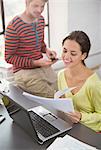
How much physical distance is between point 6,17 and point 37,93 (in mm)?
1266

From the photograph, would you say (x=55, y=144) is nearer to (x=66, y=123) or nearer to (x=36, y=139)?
(x=36, y=139)

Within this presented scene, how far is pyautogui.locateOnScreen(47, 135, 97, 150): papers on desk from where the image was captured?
1.22 metres

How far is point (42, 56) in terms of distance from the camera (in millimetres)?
2441

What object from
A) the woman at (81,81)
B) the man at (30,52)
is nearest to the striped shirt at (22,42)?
the man at (30,52)

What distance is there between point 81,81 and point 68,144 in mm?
636

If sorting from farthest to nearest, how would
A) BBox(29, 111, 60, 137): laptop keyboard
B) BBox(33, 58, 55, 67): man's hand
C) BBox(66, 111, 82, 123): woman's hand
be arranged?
BBox(33, 58, 55, 67): man's hand < BBox(66, 111, 82, 123): woman's hand < BBox(29, 111, 60, 137): laptop keyboard

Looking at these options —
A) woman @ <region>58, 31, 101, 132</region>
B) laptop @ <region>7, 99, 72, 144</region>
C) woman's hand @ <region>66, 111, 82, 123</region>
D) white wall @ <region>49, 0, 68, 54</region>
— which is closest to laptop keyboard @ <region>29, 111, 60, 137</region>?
laptop @ <region>7, 99, 72, 144</region>

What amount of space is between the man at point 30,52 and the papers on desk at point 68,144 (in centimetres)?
102

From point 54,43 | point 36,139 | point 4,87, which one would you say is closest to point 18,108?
point 36,139

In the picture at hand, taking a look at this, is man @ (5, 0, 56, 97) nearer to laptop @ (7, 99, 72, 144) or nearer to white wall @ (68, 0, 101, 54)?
laptop @ (7, 99, 72, 144)

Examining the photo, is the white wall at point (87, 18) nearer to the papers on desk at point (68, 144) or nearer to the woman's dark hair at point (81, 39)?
the woman's dark hair at point (81, 39)

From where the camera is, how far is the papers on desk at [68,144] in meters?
1.22

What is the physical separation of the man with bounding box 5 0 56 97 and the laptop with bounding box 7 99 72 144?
0.77m

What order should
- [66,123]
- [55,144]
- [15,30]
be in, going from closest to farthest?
1. [55,144]
2. [66,123]
3. [15,30]
